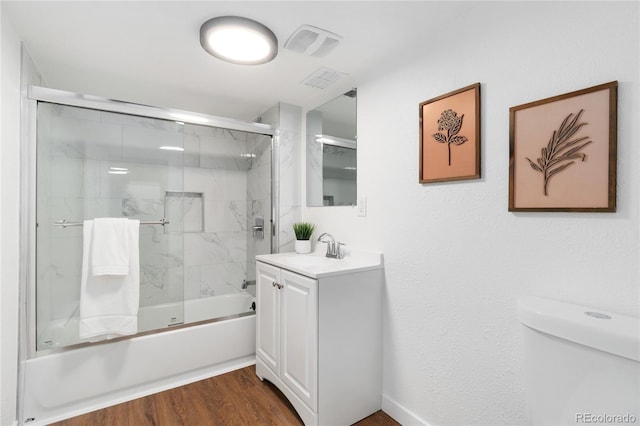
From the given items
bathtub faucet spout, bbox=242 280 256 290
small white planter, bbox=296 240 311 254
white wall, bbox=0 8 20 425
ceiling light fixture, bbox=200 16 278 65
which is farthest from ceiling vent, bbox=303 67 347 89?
bathtub faucet spout, bbox=242 280 256 290

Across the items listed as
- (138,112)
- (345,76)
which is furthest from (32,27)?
(345,76)

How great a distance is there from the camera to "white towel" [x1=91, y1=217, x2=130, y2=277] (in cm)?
187

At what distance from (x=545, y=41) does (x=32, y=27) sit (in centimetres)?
239

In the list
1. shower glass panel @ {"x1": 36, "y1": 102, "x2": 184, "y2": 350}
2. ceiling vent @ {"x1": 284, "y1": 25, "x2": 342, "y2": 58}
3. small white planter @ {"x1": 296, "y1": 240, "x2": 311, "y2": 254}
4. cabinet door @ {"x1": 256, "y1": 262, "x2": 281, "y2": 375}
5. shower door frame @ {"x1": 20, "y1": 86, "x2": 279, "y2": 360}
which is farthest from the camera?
small white planter @ {"x1": 296, "y1": 240, "x2": 311, "y2": 254}

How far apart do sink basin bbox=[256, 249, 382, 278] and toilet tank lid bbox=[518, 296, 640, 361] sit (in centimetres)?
82

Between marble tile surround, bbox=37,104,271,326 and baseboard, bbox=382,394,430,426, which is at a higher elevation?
marble tile surround, bbox=37,104,271,326

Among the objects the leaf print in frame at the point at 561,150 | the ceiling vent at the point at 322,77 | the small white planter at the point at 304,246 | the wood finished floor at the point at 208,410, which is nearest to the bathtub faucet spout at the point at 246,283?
the small white planter at the point at 304,246

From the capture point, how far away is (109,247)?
6.27 ft

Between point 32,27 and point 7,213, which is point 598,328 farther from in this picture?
point 32,27

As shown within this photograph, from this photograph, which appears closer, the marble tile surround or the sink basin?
the sink basin

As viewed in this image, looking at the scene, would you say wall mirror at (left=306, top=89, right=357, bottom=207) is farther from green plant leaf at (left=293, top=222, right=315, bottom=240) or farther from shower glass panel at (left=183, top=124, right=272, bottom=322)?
shower glass panel at (left=183, top=124, right=272, bottom=322)

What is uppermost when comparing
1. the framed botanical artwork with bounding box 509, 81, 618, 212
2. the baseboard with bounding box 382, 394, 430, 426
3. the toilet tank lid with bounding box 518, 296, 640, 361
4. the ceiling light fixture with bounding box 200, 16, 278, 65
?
the ceiling light fixture with bounding box 200, 16, 278, 65

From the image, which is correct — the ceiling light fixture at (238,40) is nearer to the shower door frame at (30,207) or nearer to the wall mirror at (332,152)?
the wall mirror at (332,152)

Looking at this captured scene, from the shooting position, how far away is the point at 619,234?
0.94m
